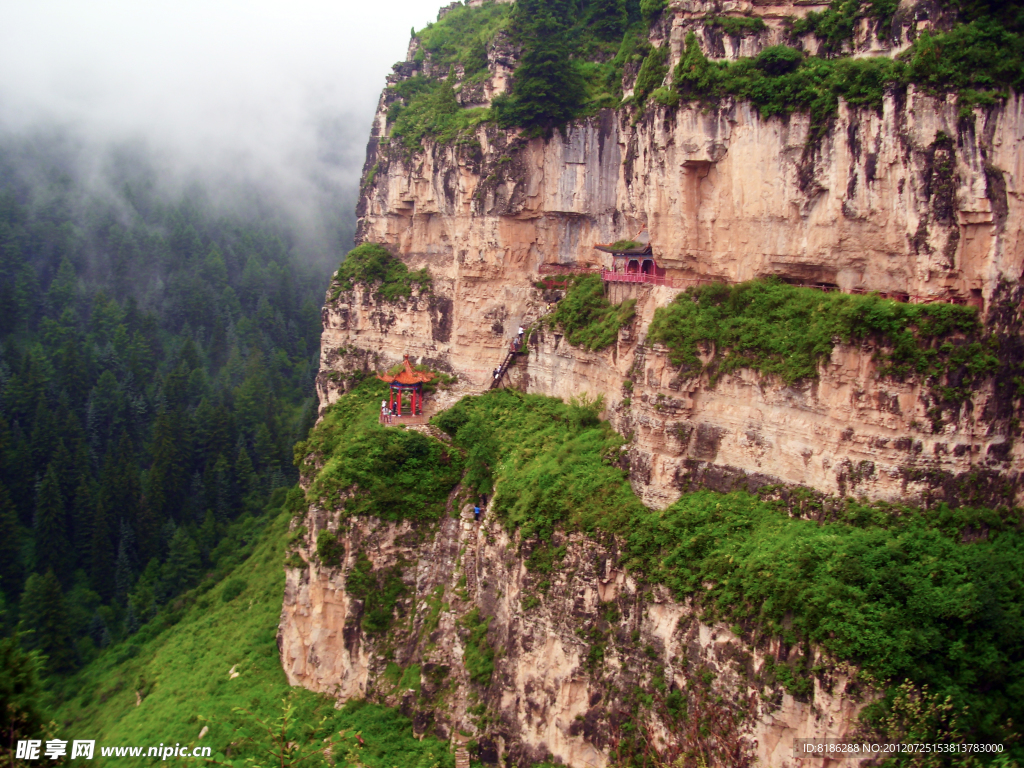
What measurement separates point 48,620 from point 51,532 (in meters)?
6.73

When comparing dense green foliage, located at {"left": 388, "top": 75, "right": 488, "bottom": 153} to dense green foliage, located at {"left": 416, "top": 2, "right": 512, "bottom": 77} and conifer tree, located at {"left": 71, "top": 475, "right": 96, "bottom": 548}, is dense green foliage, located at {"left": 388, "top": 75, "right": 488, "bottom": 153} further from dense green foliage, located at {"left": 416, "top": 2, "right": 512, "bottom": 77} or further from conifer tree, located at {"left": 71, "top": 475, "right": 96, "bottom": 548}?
conifer tree, located at {"left": 71, "top": 475, "right": 96, "bottom": 548}

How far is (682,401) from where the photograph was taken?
2589 cm

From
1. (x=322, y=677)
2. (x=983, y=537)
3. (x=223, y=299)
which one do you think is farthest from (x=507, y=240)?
(x=223, y=299)

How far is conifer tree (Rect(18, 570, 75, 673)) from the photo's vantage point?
40.9 meters

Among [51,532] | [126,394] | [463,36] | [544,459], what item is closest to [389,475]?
[544,459]

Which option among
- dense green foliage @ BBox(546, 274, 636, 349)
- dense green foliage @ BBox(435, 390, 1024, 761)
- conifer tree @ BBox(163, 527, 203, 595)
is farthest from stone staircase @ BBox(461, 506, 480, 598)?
conifer tree @ BBox(163, 527, 203, 595)

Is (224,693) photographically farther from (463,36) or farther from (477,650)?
(463,36)

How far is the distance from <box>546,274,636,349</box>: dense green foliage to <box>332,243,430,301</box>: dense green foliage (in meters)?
9.61

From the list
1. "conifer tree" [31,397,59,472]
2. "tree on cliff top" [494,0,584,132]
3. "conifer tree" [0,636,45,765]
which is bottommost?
"conifer tree" [31,397,59,472]

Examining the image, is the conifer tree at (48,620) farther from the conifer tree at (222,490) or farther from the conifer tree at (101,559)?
the conifer tree at (222,490)

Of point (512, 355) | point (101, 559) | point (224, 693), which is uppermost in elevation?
point (512, 355)

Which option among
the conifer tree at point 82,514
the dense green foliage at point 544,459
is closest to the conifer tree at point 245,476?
the conifer tree at point 82,514

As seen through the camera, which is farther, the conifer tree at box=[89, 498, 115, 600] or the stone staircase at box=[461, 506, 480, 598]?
the conifer tree at box=[89, 498, 115, 600]

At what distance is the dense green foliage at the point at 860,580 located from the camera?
19.0m
